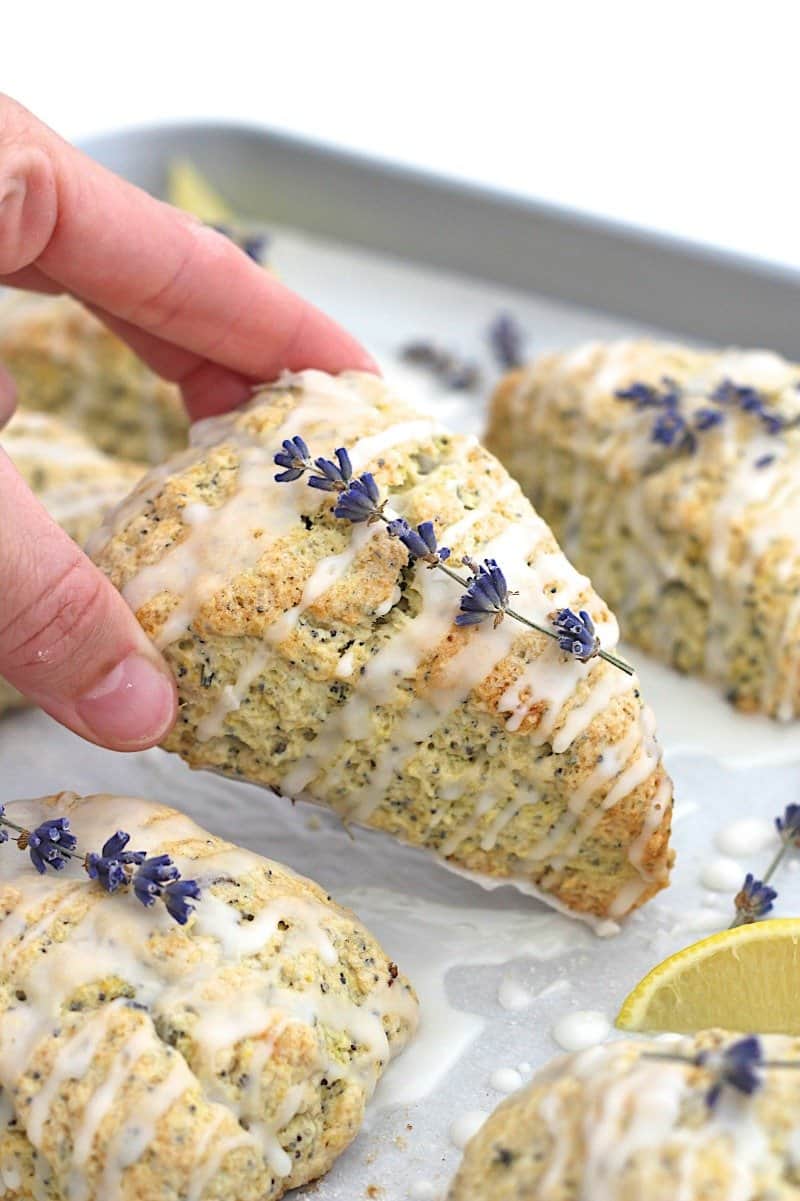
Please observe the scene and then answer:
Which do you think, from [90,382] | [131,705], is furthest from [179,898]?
[90,382]

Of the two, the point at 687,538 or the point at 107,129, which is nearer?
the point at 687,538

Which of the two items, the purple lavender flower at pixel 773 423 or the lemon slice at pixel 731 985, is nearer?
the lemon slice at pixel 731 985

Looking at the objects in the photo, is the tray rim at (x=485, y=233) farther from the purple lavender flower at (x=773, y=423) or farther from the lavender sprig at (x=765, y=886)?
the lavender sprig at (x=765, y=886)

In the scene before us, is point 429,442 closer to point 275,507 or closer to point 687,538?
point 275,507

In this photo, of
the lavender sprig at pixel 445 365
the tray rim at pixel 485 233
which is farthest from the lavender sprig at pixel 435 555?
the tray rim at pixel 485 233

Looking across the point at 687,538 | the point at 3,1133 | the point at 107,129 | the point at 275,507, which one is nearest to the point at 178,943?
the point at 3,1133

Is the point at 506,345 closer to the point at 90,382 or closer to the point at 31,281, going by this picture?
the point at 90,382
